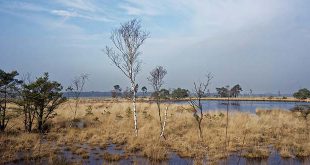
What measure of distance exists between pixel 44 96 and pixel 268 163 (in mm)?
13393

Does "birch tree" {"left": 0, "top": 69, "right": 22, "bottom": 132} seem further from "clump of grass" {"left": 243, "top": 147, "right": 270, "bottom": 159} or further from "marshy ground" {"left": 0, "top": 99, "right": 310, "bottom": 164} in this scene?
"clump of grass" {"left": 243, "top": 147, "right": 270, "bottom": 159}

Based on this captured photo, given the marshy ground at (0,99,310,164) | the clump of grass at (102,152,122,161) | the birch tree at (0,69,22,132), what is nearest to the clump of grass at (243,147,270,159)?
the marshy ground at (0,99,310,164)

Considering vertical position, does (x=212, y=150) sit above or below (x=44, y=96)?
below

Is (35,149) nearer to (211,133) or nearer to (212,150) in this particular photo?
(212,150)

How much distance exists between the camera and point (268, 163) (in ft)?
42.7

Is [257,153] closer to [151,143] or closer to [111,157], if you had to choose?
[151,143]

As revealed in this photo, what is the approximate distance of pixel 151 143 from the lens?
52.7 ft


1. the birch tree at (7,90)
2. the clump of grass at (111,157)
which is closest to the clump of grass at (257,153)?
the clump of grass at (111,157)

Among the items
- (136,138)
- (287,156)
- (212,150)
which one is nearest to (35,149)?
(136,138)

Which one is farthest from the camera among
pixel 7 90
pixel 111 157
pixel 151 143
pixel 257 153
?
pixel 7 90

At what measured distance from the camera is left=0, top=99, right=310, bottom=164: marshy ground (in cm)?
1355

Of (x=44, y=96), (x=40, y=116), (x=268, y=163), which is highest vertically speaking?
(x=44, y=96)

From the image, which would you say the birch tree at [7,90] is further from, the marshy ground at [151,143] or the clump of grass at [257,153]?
the clump of grass at [257,153]

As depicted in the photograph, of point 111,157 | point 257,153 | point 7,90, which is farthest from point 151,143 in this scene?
point 7,90
